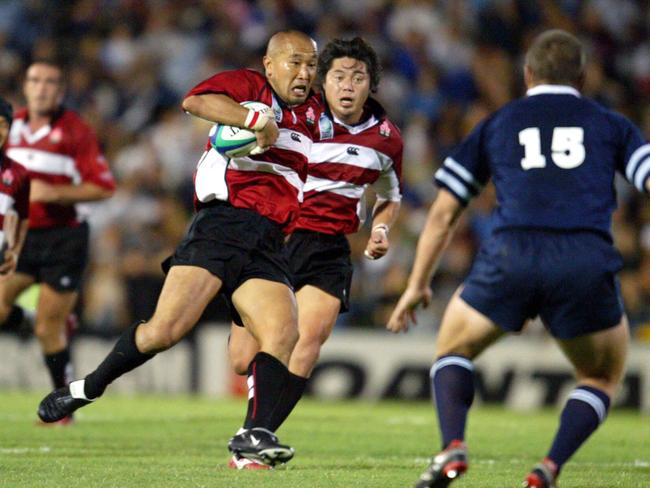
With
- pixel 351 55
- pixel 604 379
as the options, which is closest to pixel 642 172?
pixel 604 379

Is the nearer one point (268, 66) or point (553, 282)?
point (553, 282)

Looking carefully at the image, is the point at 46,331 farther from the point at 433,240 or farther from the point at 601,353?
the point at 601,353

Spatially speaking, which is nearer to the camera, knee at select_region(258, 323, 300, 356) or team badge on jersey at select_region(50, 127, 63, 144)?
knee at select_region(258, 323, 300, 356)

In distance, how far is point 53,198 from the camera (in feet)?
34.2

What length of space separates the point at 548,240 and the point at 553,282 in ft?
0.60

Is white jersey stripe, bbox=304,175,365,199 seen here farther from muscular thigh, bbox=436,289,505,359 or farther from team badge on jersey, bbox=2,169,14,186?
muscular thigh, bbox=436,289,505,359

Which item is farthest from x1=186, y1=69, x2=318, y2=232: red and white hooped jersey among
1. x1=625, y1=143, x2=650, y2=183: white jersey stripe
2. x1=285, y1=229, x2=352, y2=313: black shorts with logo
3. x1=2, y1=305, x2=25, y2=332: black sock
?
x1=2, y1=305, x2=25, y2=332: black sock

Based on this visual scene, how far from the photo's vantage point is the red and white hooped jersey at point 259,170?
696cm

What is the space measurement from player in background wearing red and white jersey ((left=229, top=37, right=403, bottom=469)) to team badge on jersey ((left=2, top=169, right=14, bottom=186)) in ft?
7.12

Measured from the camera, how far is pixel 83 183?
415 inches

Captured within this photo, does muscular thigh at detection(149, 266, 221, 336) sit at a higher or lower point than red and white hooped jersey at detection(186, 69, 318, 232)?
lower

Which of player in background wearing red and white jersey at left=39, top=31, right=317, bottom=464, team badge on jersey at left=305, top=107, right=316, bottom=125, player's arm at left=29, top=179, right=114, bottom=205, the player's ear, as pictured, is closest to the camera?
player in background wearing red and white jersey at left=39, top=31, right=317, bottom=464

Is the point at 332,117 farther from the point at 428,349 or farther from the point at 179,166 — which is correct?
the point at 179,166

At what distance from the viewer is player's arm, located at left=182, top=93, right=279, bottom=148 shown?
6.59 metres
